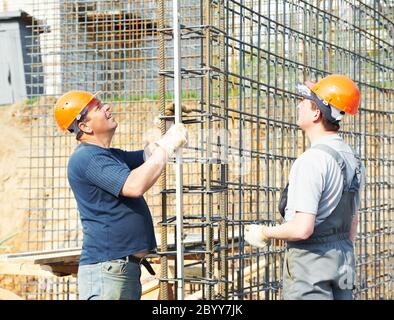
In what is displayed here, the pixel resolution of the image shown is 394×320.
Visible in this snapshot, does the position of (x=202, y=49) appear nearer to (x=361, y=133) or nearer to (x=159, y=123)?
(x=159, y=123)

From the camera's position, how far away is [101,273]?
389 centimetres

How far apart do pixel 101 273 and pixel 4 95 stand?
12425mm

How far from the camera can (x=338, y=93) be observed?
3805mm

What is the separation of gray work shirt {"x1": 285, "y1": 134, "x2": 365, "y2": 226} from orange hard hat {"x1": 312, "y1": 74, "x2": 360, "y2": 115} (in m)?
0.22

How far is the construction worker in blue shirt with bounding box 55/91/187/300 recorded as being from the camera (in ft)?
12.4

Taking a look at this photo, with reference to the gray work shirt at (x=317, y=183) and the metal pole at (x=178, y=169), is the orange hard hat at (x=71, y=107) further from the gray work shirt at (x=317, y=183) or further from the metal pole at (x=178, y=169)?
the gray work shirt at (x=317, y=183)

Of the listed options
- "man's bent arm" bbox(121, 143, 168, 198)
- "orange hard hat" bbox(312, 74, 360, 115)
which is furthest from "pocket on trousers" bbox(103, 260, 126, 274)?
"orange hard hat" bbox(312, 74, 360, 115)

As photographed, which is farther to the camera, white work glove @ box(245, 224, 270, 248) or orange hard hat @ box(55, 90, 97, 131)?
orange hard hat @ box(55, 90, 97, 131)

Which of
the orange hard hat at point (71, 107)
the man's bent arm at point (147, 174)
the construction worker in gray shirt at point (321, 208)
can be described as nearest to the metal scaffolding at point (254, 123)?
the man's bent arm at point (147, 174)

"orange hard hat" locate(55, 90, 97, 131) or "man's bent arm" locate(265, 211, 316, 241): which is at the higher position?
"orange hard hat" locate(55, 90, 97, 131)

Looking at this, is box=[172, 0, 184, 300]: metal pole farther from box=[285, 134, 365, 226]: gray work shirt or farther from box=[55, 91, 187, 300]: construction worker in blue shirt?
box=[285, 134, 365, 226]: gray work shirt

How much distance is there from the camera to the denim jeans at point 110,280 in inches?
152

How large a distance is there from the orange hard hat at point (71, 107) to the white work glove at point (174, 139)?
0.58 metres
